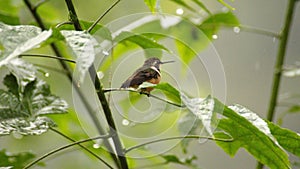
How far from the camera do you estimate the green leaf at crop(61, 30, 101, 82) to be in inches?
10.7

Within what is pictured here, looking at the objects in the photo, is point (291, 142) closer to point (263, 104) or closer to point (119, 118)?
point (119, 118)

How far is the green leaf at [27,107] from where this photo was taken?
0.45m

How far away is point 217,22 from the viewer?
72 centimetres

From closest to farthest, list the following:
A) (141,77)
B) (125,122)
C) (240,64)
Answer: (141,77)
(125,122)
(240,64)

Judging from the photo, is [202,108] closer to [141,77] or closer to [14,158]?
[141,77]

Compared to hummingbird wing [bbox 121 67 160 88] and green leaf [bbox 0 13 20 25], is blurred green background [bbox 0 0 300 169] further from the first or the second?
hummingbird wing [bbox 121 67 160 88]

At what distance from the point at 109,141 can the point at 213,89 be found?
14 centimetres

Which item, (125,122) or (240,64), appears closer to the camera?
(125,122)

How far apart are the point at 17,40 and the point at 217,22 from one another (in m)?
0.46

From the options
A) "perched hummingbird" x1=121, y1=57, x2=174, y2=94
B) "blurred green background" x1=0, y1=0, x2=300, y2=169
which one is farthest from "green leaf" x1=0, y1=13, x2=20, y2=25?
"blurred green background" x1=0, y1=0, x2=300, y2=169

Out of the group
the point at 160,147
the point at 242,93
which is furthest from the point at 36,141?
the point at 160,147

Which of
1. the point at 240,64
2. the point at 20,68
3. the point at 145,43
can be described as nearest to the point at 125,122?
the point at 145,43

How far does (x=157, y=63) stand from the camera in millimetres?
416

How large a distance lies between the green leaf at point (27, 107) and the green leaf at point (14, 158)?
108 mm
